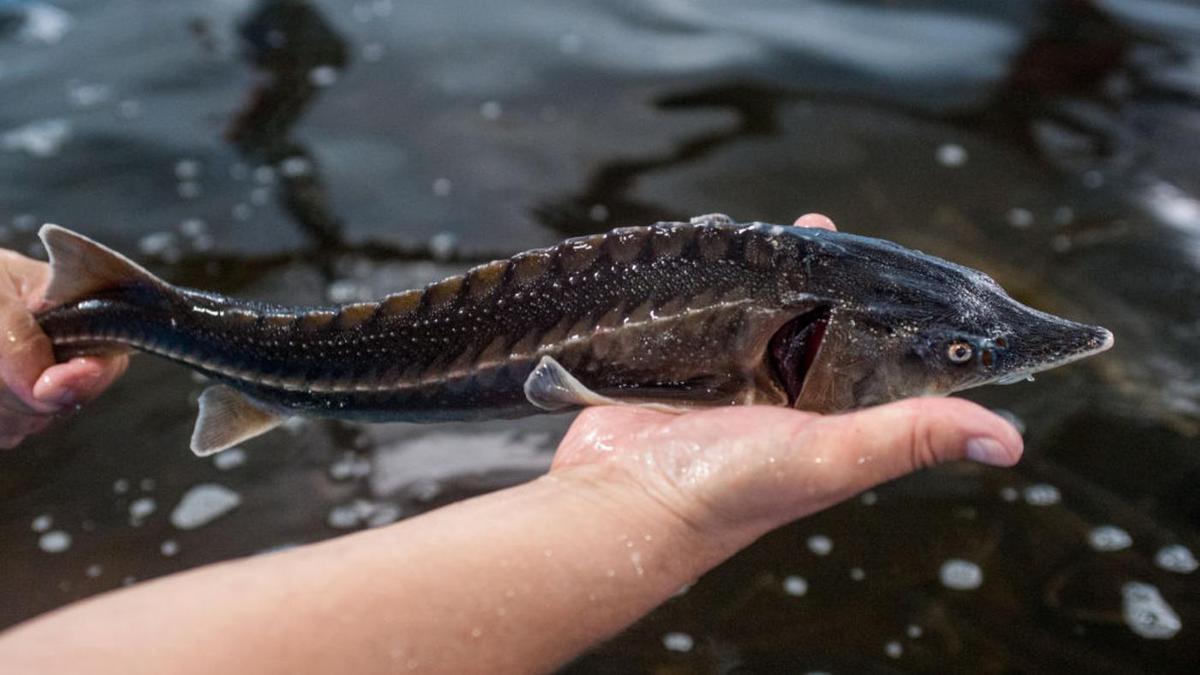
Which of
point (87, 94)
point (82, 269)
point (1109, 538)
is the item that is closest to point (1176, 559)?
point (1109, 538)

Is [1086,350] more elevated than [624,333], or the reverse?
[1086,350]

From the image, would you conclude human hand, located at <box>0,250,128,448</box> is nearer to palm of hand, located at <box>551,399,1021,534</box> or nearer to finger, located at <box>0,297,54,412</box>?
finger, located at <box>0,297,54,412</box>

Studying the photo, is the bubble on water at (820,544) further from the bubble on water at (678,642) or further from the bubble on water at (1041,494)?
the bubble on water at (1041,494)

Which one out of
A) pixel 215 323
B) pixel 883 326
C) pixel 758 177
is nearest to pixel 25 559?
pixel 215 323

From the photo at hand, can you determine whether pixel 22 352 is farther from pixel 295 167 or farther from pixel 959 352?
pixel 295 167

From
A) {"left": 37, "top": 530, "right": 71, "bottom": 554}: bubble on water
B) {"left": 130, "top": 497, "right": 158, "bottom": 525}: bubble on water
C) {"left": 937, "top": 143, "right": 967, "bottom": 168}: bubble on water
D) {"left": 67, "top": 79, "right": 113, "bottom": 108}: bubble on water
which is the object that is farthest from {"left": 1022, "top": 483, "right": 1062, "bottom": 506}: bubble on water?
{"left": 67, "top": 79, "right": 113, "bottom": 108}: bubble on water

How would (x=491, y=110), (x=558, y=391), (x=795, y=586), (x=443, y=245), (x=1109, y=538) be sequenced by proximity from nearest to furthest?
(x=558, y=391) < (x=795, y=586) < (x=1109, y=538) < (x=443, y=245) < (x=491, y=110)
